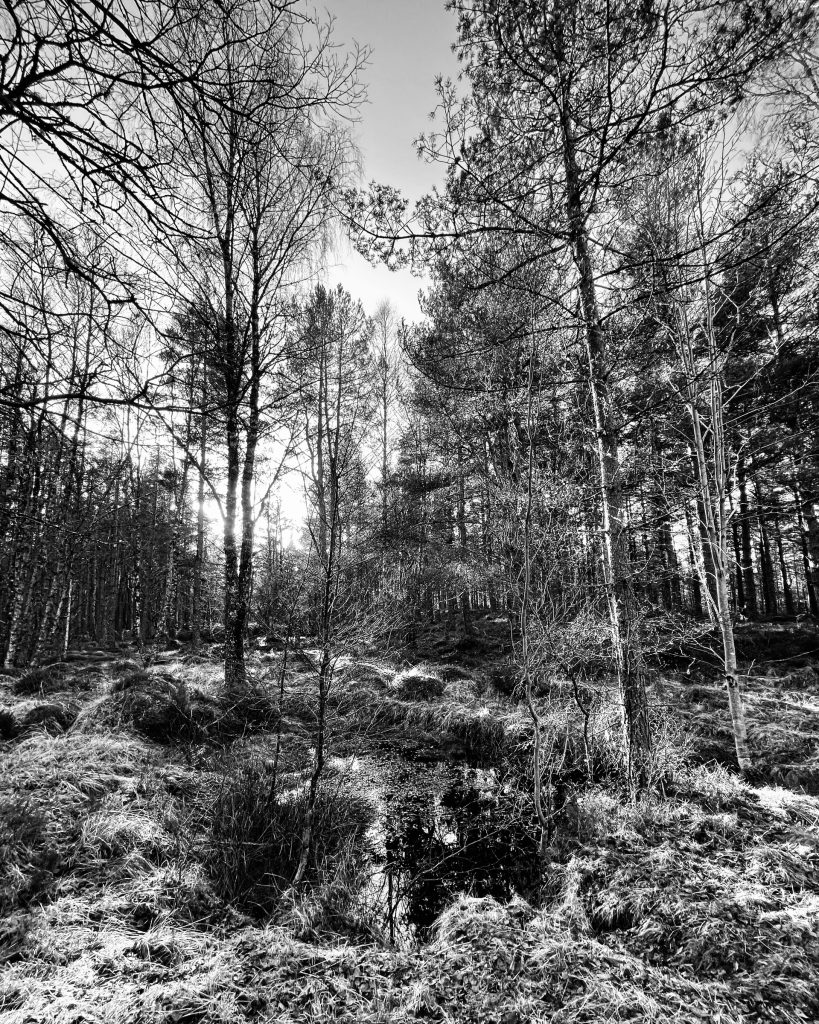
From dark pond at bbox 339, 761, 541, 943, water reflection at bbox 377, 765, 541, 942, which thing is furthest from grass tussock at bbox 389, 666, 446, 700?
water reflection at bbox 377, 765, 541, 942

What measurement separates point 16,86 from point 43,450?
84.2 inches

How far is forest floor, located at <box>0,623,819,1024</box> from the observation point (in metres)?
1.81

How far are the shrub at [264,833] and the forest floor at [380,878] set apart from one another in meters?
0.02

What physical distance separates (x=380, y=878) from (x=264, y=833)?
1080mm

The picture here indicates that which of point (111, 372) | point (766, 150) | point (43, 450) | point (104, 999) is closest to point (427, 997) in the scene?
point (104, 999)

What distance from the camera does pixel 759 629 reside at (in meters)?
11.5

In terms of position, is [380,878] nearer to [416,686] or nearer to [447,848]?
[447,848]

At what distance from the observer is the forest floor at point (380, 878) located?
5.93ft

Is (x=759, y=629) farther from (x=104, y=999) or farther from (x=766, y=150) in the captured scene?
(x=104, y=999)

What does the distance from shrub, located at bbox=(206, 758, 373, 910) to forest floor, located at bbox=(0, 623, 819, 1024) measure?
2 cm

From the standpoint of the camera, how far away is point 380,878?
11.7ft

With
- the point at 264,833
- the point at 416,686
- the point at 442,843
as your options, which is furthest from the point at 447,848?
the point at 416,686

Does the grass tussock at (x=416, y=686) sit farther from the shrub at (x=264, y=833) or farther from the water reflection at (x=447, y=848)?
the shrub at (x=264, y=833)

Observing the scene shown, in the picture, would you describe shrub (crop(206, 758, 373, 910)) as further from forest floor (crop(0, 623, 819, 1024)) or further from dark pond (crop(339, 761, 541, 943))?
dark pond (crop(339, 761, 541, 943))
